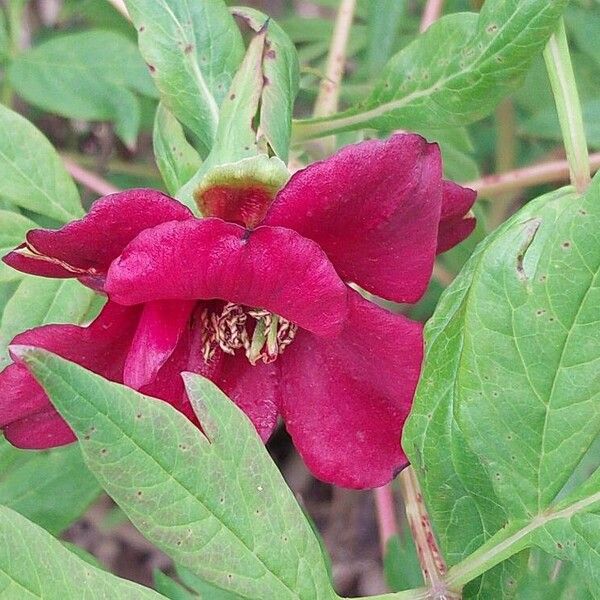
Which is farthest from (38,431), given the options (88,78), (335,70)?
(88,78)

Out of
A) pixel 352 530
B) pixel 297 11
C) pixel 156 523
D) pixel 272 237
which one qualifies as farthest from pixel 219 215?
pixel 297 11

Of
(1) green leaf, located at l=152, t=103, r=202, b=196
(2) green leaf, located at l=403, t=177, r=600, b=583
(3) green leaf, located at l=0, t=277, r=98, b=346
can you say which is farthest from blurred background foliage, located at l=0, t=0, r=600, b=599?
(2) green leaf, located at l=403, t=177, r=600, b=583

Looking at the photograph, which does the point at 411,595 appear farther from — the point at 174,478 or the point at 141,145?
the point at 141,145

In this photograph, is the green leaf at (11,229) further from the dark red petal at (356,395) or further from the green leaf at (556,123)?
the green leaf at (556,123)

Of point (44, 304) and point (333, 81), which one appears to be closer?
point (44, 304)

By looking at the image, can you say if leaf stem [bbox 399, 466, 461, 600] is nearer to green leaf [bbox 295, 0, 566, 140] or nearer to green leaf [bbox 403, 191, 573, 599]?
green leaf [bbox 403, 191, 573, 599]

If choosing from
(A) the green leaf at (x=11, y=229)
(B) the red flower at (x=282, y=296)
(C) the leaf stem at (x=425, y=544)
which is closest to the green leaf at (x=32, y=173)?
(A) the green leaf at (x=11, y=229)
